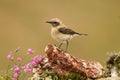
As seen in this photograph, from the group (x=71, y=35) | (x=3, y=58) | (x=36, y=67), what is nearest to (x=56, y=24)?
(x=71, y=35)

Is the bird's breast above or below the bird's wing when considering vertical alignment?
below

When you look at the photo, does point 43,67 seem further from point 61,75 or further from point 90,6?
point 90,6

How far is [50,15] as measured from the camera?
82.7 ft

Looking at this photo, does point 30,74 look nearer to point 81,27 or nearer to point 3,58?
point 3,58

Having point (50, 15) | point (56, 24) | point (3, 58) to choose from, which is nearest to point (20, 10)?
point (50, 15)

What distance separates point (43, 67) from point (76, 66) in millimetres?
589

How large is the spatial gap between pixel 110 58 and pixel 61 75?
0.95m

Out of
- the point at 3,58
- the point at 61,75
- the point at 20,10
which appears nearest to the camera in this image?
the point at 61,75

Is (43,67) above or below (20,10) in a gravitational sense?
below

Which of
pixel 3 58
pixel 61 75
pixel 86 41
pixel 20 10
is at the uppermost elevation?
pixel 20 10

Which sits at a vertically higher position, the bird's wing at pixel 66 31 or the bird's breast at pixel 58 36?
the bird's wing at pixel 66 31

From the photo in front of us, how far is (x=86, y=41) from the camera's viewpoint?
2456 cm

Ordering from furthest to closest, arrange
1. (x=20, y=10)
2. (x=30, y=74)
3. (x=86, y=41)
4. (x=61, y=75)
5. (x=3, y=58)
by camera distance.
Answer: (x=20, y=10) < (x=86, y=41) < (x=3, y=58) < (x=30, y=74) < (x=61, y=75)

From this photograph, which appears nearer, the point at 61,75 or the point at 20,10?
the point at 61,75
